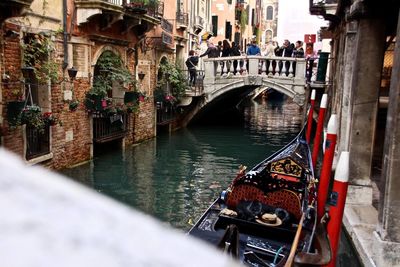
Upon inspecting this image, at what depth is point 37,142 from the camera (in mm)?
5812

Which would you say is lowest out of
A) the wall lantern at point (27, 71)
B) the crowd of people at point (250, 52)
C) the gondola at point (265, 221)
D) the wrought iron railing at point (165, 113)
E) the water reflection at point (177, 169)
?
the water reflection at point (177, 169)

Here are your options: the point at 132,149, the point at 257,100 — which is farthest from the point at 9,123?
the point at 257,100

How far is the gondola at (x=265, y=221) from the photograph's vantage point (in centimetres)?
276

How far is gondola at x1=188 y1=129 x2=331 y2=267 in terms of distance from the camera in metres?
2.76

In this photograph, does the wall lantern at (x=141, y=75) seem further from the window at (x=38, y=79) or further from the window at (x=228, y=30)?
the window at (x=228, y=30)

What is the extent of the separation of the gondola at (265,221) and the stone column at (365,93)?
511 mm

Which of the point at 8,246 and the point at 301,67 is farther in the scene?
the point at 301,67

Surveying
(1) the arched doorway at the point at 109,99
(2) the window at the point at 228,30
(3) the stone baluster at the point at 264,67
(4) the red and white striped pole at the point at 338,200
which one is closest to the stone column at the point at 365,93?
(4) the red and white striped pole at the point at 338,200

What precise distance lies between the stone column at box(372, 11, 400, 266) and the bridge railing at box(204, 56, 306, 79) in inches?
284

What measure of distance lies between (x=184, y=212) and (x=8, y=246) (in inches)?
182

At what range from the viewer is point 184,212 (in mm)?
4996

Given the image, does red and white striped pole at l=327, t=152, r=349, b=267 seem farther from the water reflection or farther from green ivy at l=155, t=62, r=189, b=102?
green ivy at l=155, t=62, r=189, b=102

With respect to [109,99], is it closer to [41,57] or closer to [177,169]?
[177,169]

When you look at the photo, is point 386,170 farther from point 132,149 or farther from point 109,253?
point 132,149
